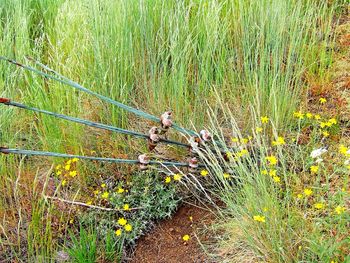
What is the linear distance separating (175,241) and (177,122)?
58 centimetres

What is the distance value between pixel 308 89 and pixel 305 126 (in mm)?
243

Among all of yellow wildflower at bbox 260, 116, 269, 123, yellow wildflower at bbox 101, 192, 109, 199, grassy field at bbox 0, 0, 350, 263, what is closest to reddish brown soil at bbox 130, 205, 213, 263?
grassy field at bbox 0, 0, 350, 263

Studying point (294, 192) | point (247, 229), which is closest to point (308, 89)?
point (294, 192)

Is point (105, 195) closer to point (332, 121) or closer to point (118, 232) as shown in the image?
point (118, 232)

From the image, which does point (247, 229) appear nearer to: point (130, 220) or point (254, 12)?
point (130, 220)

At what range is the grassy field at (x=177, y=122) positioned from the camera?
1.91 meters

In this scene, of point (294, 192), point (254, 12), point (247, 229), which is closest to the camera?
point (247, 229)

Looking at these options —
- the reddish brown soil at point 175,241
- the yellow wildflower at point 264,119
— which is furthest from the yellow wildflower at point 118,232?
the yellow wildflower at point 264,119

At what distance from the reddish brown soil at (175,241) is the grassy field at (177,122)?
0.05 m

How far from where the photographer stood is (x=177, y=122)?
235 cm

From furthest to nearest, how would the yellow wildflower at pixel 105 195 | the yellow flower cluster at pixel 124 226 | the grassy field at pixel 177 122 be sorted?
the yellow wildflower at pixel 105 195 → the yellow flower cluster at pixel 124 226 → the grassy field at pixel 177 122

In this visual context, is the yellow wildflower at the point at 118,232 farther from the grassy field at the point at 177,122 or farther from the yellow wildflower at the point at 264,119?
the yellow wildflower at the point at 264,119

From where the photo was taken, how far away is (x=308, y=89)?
8.20ft

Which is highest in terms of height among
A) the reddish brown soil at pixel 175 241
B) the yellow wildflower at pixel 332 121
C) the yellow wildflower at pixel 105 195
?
the yellow wildflower at pixel 332 121
